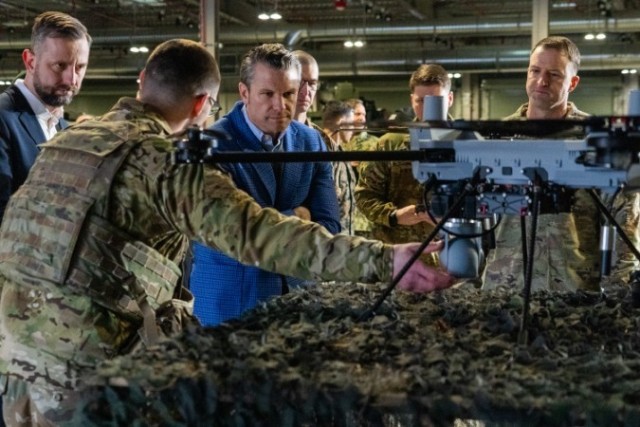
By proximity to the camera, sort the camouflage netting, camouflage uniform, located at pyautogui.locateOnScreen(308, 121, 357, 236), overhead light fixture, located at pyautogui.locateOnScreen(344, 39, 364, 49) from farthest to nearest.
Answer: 1. overhead light fixture, located at pyautogui.locateOnScreen(344, 39, 364, 49)
2. camouflage uniform, located at pyautogui.locateOnScreen(308, 121, 357, 236)
3. the camouflage netting

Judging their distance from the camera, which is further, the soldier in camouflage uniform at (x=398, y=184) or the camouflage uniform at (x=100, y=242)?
the soldier in camouflage uniform at (x=398, y=184)

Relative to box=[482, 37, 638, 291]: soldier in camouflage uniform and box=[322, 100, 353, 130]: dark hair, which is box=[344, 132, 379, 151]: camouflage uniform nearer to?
box=[322, 100, 353, 130]: dark hair

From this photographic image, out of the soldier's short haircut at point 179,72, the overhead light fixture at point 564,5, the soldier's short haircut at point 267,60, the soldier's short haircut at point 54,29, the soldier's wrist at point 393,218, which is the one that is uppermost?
the overhead light fixture at point 564,5

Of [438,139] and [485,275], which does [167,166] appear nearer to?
[438,139]

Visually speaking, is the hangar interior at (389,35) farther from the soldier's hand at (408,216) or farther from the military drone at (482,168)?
the military drone at (482,168)

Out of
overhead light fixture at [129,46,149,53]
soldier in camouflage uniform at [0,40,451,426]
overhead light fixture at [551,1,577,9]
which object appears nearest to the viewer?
soldier in camouflage uniform at [0,40,451,426]

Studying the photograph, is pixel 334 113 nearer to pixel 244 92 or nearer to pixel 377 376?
pixel 244 92

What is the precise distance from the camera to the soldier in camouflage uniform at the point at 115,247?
5.98 ft

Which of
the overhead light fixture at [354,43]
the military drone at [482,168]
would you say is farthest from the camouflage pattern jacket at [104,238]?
the overhead light fixture at [354,43]

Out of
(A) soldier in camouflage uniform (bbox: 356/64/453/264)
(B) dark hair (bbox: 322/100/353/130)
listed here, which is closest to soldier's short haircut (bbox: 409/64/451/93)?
(A) soldier in camouflage uniform (bbox: 356/64/453/264)

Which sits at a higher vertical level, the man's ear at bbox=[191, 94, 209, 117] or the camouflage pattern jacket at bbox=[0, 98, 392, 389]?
the man's ear at bbox=[191, 94, 209, 117]

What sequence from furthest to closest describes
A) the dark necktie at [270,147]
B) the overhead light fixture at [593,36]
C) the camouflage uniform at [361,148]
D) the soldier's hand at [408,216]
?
the overhead light fixture at [593,36] < the camouflage uniform at [361,148] < the soldier's hand at [408,216] < the dark necktie at [270,147]

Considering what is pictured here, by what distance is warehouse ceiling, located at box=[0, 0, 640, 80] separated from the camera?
10844mm

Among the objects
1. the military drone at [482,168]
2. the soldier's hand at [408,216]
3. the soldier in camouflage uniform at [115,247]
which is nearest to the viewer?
the military drone at [482,168]
